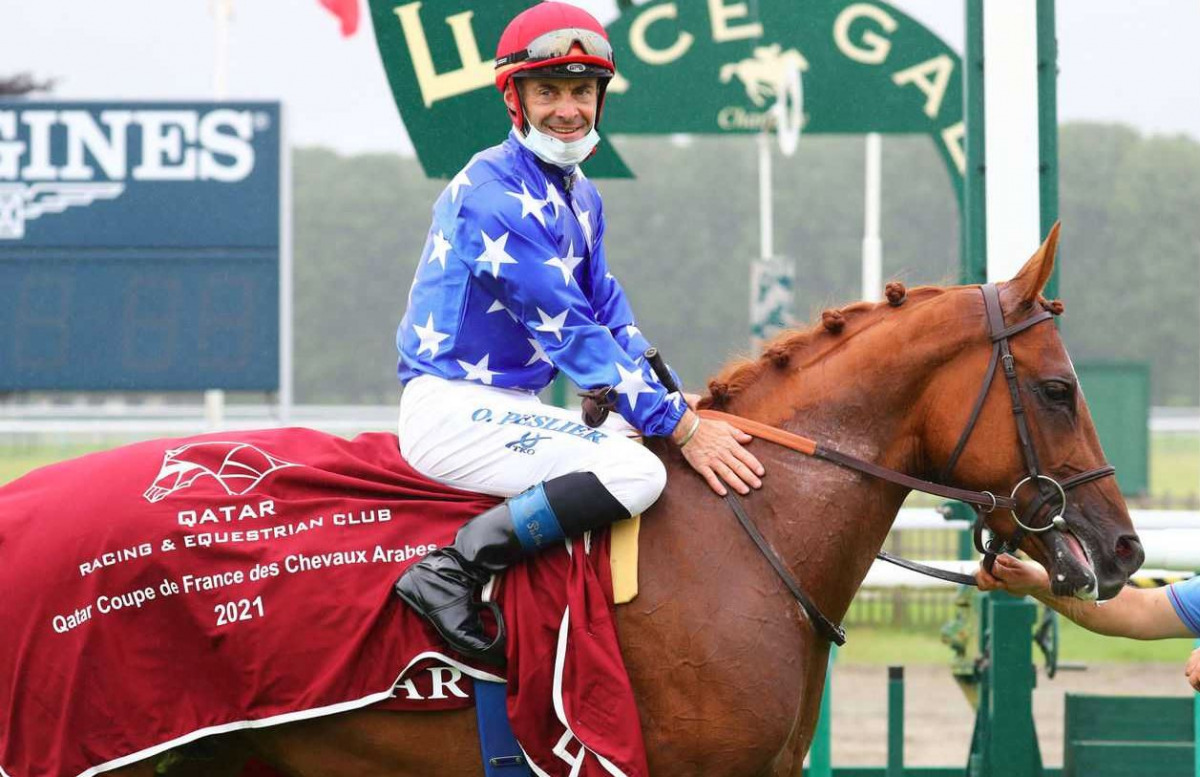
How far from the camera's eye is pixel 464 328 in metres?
3.11

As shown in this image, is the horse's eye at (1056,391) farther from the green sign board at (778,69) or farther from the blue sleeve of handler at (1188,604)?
the green sign board at (778,69)

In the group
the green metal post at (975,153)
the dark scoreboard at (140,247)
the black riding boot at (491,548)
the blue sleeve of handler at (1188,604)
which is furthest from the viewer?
the dark scoreboard at (140,247)

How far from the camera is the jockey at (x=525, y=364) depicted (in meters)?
2.95

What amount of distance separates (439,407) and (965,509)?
206cm

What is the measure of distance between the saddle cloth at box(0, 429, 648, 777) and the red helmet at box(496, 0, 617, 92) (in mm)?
1056

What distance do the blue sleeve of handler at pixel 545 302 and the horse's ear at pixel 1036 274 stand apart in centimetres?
80

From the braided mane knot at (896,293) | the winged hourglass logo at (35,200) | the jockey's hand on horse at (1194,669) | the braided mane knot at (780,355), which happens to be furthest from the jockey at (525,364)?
the winged hourglass logo at (35,200)

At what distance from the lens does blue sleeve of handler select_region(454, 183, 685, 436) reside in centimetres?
300

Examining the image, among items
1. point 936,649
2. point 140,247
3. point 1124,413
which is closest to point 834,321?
point 140,247

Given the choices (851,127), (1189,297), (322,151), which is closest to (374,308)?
(322,151)

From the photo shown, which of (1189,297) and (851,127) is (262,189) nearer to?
(851,127)

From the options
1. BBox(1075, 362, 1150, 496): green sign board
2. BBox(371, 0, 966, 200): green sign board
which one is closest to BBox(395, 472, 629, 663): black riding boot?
BBox(371, 0, 966, 200): green sign board

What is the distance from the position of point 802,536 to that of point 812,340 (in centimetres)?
46

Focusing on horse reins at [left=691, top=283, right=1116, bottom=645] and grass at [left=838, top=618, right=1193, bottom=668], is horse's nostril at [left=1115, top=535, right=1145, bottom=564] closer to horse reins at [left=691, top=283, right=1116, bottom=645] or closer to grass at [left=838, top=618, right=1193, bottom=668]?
horse reins at [left=691, top=283, right=1116, bottom=645]
